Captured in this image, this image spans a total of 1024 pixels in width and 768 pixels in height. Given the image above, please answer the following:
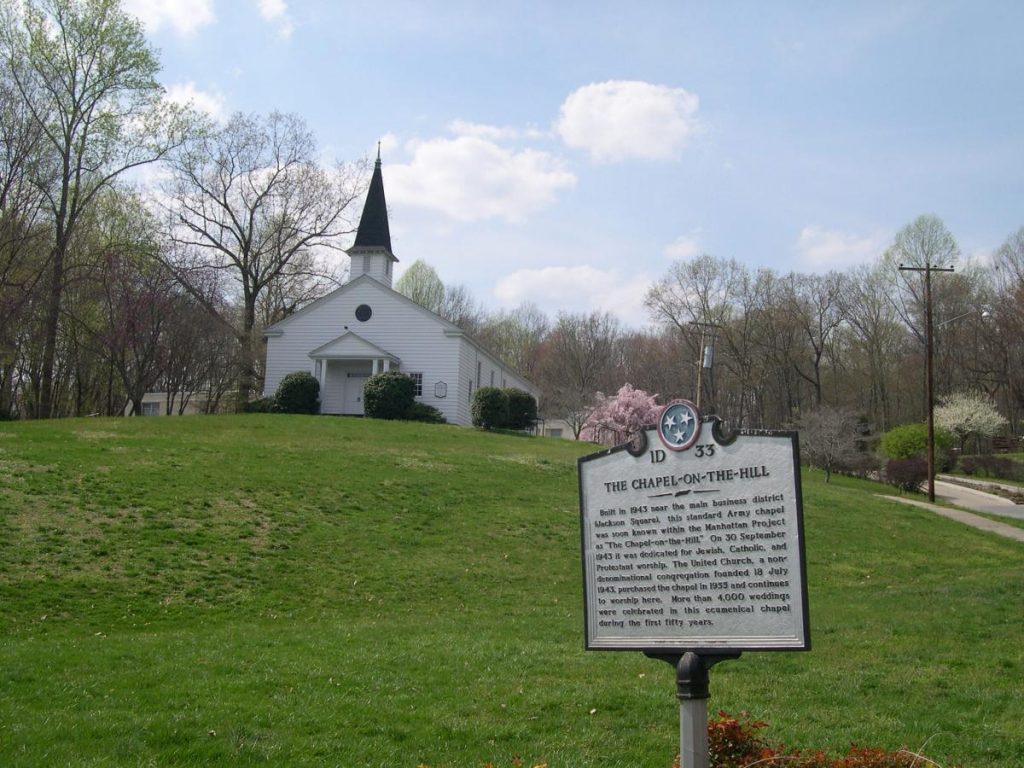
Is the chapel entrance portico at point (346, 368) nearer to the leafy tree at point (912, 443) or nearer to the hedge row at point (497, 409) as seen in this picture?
the hedge row at point (497, 409)

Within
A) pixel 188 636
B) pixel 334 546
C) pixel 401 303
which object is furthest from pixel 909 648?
pixel 401 303

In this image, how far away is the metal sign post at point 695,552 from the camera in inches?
199

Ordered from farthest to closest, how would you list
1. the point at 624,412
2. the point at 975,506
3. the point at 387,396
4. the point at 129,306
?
the point at 624,412 < the point at 129,306 < the point at 387,396 < the point at 975,506

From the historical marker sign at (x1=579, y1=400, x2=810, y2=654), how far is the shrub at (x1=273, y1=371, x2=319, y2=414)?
38.2 metres

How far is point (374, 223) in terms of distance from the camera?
169 feet

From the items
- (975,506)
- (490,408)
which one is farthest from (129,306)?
(975,506)

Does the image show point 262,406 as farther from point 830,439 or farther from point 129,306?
point 830,439

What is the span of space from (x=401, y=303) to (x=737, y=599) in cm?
4151

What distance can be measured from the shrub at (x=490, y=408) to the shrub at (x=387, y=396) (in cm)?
298

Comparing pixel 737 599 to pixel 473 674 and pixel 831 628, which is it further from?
pixel 831 628

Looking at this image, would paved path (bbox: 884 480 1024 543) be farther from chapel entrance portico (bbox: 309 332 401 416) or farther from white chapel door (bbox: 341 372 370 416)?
white chapel door (bbox: 341 372 370 416)

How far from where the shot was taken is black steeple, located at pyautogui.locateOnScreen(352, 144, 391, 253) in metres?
50.8

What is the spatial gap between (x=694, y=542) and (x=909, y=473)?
130ft

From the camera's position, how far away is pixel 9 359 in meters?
38.4
